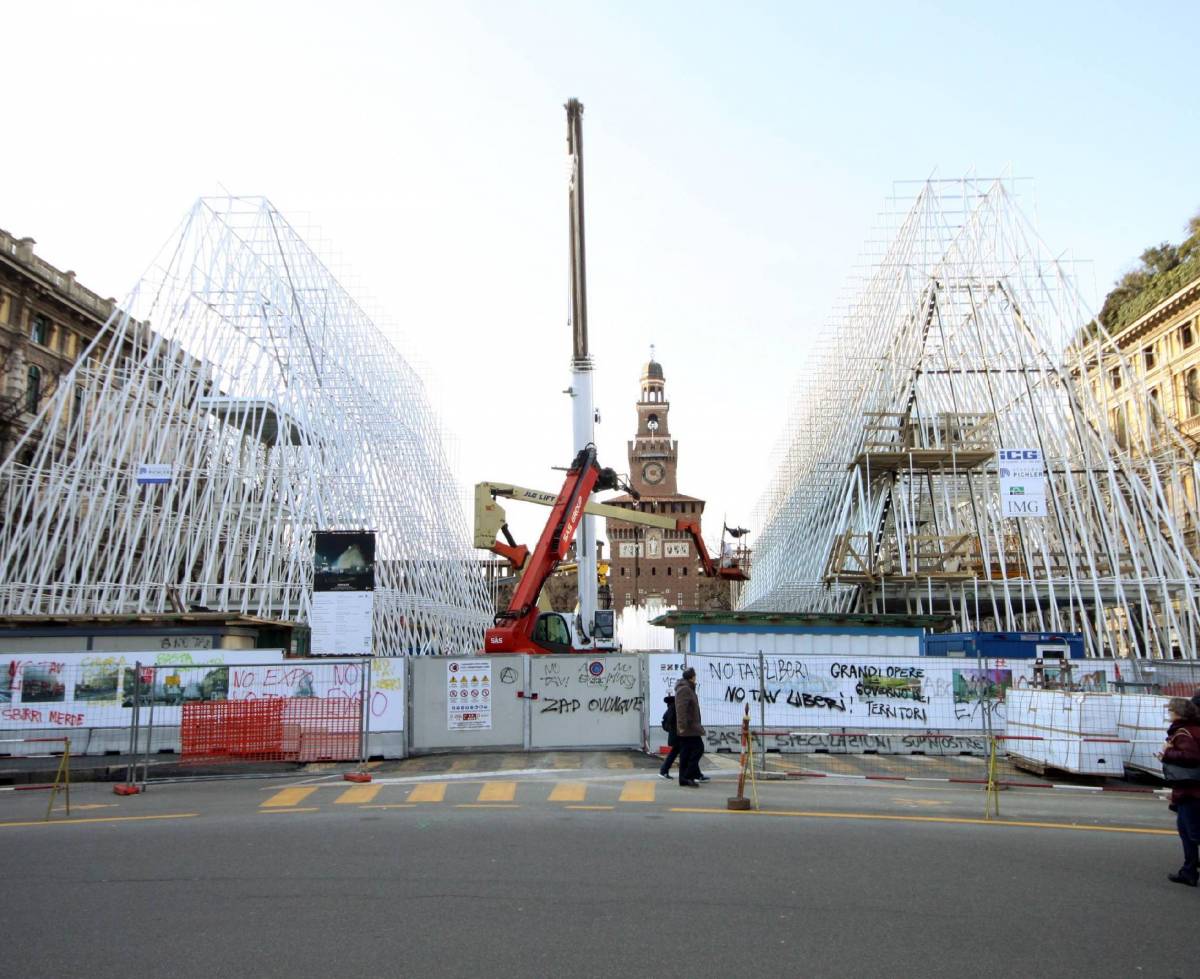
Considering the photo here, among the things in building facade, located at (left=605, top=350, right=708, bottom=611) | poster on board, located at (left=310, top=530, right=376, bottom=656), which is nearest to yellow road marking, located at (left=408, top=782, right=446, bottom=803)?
poster on board, located at (left=310, top=530, right=376, bottom=656)

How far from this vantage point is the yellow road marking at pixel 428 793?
13.7 metres

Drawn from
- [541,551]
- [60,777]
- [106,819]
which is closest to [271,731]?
[60,777]

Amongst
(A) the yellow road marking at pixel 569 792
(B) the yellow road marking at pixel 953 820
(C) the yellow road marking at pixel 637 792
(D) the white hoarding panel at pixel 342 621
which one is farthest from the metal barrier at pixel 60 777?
(B) the yellow road marking at pixel 953 820

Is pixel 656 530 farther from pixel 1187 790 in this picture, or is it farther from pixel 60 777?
pixel 1187 790

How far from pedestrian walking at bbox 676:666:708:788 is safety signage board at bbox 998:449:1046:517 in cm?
1646

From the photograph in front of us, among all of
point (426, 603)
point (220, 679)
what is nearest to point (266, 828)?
point (220, 679)

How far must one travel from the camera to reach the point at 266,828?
11328 mm

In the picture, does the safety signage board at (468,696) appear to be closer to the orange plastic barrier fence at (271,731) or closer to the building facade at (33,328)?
the orange plastic barrier fence at (271,731)

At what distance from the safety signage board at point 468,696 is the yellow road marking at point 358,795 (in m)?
4.00

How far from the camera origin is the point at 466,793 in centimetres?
1428

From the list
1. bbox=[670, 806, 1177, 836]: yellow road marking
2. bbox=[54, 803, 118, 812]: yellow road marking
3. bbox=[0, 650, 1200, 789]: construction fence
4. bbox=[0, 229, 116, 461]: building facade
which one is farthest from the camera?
bbox=[0, 229, 116, 461]: building facade

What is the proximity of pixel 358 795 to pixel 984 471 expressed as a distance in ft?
97.6

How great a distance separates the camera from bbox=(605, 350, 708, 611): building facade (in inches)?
5192

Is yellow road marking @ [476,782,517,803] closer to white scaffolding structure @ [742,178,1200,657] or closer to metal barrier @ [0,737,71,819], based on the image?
metal barrier @ [0,737,71,819]
